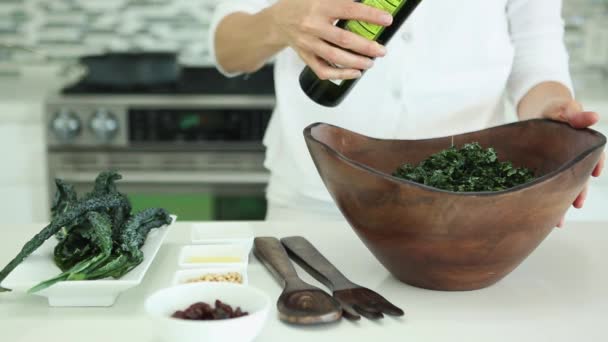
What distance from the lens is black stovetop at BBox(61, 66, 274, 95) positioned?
8.58ft

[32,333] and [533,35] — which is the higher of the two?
[533,35]

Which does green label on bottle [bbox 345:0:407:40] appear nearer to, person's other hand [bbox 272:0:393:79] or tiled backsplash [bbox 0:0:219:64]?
person's other hand [bbox 272:0:393:79]

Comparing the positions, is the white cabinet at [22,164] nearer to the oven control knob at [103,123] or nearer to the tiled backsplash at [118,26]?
the oven control knob at [103,123]

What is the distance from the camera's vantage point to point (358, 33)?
1087 mm

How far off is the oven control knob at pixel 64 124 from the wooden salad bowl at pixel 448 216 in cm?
155

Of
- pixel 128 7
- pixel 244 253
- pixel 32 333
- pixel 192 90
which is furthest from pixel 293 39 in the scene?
pixel 128 7

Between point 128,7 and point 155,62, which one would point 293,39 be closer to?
point 155,62

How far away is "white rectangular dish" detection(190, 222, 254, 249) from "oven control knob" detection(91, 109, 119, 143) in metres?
1.25

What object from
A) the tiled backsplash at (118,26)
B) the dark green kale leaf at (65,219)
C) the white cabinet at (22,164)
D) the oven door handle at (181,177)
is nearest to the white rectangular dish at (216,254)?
the dark green kale leaf at (65,219)

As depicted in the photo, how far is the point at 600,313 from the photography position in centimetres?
103

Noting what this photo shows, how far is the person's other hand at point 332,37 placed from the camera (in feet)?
3.44

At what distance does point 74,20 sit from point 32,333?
7.59 feet

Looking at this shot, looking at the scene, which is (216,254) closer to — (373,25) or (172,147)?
(373,25)

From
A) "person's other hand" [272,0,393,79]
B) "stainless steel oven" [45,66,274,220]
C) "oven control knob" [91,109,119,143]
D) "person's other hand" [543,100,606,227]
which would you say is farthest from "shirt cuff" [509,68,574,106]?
"oven control knob" [91,109,119,143]
